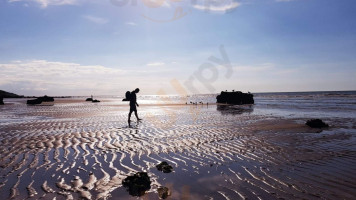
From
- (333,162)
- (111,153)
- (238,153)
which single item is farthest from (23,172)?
(333,162)

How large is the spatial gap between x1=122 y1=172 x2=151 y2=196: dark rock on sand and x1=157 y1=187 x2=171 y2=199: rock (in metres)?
0.27

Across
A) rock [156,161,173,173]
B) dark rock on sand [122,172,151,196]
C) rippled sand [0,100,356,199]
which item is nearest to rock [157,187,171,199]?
rippled sand [0,100,356,199]

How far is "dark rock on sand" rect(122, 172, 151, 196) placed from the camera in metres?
4.80

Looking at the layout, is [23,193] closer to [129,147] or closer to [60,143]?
[129,147]

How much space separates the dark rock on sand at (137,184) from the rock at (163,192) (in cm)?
27

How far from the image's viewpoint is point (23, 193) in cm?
474

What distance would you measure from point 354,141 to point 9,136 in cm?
1546

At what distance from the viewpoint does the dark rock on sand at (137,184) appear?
4.80 m

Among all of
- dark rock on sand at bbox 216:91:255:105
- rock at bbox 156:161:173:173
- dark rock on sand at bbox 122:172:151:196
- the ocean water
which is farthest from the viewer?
dark rock on sand at bbox 216:91:255:105

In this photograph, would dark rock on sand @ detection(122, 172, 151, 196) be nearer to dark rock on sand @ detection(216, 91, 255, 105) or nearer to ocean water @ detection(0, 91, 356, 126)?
ocean water @ detection(0, 91, 356, 126)

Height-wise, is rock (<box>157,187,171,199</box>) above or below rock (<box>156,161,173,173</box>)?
below

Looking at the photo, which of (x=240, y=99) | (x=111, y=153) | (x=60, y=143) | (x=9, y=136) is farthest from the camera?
(x=240, y=99)

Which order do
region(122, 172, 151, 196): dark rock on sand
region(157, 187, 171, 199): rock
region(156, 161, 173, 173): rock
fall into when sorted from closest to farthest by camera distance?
region(157, 187, 171, 199): rock < region(122, 172, 151, 196): dark rock on sand < region(156, 161, 173, 173): rock

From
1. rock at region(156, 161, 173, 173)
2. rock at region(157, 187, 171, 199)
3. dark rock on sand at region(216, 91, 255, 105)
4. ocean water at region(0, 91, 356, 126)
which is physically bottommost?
rock at region(157, 187, 171, 199)
